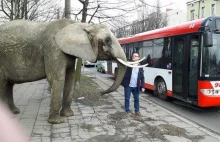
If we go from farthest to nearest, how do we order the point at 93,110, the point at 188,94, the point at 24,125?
the point at 188,94 < the point at 93,110 < the point at 24,125

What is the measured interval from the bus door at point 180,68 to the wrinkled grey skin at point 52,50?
340 centimetres

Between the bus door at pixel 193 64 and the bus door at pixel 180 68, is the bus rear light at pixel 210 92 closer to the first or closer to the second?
the bus door at pixel 193 64

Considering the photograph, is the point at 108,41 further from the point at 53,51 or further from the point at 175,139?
the point at 175,139

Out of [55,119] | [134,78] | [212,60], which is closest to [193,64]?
[212,60]

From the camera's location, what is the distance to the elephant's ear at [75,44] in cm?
624

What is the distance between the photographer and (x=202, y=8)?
39531mm

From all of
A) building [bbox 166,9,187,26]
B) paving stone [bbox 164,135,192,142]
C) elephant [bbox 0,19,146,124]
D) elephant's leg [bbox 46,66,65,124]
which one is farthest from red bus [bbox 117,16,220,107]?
building [bbox 166,9,187,26]

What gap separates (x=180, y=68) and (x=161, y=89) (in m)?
1.81

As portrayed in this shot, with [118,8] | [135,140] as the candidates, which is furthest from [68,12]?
[135,140]

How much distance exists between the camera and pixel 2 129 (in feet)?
20.0

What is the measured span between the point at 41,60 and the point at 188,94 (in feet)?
16.2

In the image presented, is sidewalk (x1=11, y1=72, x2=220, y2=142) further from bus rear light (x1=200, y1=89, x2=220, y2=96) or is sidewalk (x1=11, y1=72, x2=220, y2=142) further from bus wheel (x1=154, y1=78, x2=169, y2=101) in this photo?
bus wheel (x1=154, y1=78, x2=169, y2=101)

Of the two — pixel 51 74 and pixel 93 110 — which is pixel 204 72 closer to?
pixel 93 110

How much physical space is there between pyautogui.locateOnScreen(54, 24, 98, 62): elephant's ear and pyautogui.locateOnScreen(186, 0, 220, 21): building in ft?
110
